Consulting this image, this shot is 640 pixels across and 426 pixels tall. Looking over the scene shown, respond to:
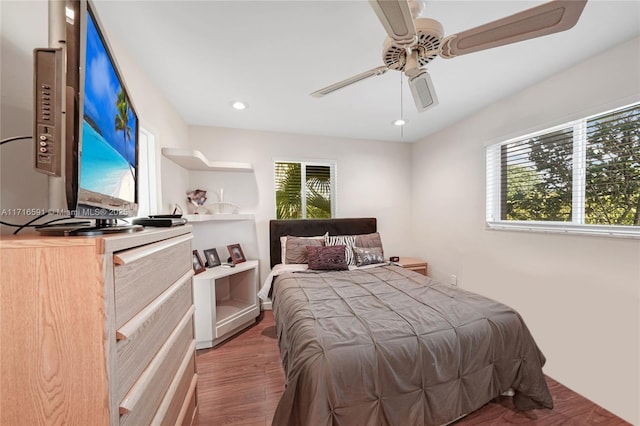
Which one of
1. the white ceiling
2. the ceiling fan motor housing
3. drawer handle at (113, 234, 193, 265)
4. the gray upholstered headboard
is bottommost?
the gray upholstered headboard

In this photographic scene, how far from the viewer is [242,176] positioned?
124 inches

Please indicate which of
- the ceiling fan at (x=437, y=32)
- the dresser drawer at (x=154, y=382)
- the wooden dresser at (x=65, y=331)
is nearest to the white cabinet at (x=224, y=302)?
the dresser drawer at (x=154, y=382)

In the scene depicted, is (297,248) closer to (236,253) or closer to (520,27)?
(236,253)

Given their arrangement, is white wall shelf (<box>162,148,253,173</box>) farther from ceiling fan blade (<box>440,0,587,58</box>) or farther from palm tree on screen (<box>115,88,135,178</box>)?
ceiling fan blade (<box>440,0,587,58</box>)

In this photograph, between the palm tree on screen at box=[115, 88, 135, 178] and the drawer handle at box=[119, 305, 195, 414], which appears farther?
the palm tree on screen at box=[115, 88, 135, 178]

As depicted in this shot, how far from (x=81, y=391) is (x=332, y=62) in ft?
6.76

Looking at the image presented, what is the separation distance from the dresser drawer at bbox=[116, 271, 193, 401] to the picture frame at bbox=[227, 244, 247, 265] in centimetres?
182

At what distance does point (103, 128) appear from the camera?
840 millimetres

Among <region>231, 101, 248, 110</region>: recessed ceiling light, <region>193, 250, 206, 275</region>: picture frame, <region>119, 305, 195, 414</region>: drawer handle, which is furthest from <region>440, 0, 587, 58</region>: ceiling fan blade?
<region>193, 250, 206, 275</region>: picture frame

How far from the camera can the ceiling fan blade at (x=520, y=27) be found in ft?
2.73

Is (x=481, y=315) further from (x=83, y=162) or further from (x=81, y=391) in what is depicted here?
(x=83, y=162)

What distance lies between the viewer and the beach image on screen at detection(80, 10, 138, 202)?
2.33ft

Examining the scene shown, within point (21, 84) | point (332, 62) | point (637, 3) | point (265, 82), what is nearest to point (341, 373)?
point (21, 84)

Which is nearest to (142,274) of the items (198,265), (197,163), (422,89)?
(422,89)
